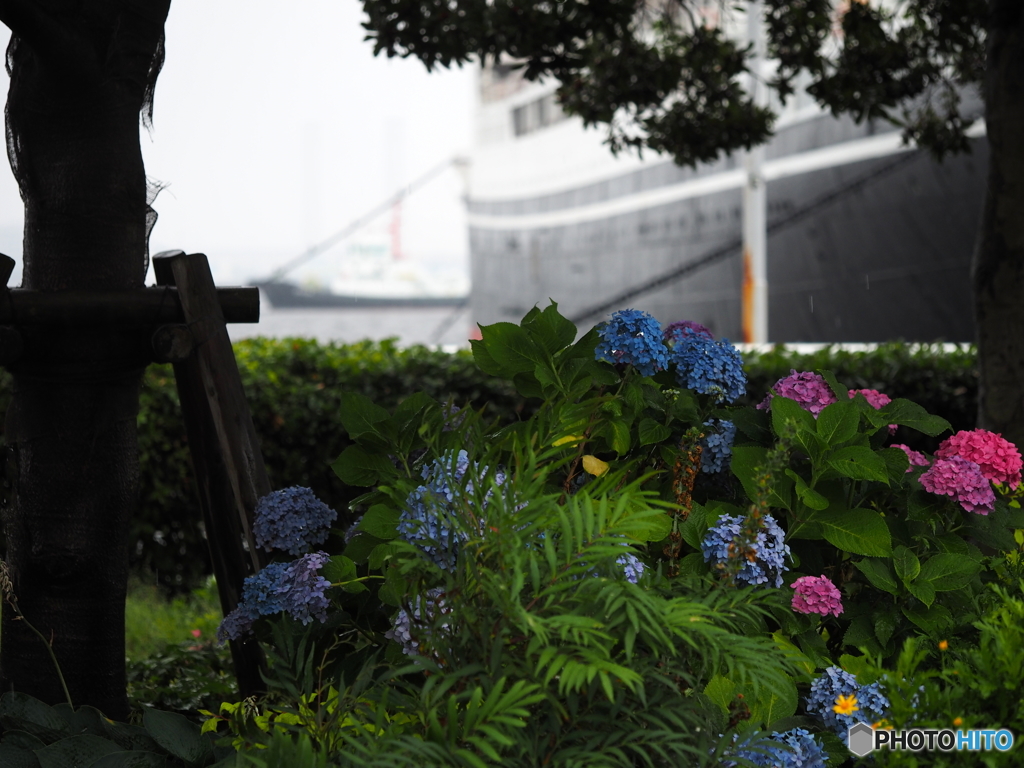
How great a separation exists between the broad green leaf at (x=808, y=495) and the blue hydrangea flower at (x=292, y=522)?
1085mm

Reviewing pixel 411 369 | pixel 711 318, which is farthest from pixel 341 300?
pixel 411 369

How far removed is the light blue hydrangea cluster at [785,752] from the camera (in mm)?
1438

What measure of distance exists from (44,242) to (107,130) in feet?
1.11

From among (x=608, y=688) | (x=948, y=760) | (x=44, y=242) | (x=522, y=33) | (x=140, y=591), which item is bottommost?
(x=140, y=591)

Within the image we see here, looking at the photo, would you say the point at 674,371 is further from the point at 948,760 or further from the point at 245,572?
the point at 245,572

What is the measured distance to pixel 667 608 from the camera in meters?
1.35

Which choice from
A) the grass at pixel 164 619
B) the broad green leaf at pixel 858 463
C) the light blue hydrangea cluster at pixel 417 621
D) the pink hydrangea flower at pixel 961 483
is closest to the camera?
the light blue hydrangea cluster at pixel 417 621

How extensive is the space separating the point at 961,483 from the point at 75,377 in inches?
84.7

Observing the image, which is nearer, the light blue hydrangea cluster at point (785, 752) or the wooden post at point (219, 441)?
the light blue hydrangea cluster at point (785, 752)

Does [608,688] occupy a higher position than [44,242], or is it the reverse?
[44,242]

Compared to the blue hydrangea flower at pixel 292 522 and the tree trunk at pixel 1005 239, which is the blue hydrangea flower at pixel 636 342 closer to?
the blue hydrangea flower at pixel 292 522

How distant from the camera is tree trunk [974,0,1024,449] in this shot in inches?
148

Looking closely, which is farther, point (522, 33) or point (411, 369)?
point (411, 369)

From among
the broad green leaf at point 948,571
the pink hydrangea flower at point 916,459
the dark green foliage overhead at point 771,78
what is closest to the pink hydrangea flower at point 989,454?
the pink hydrangea flower at point 916,459
